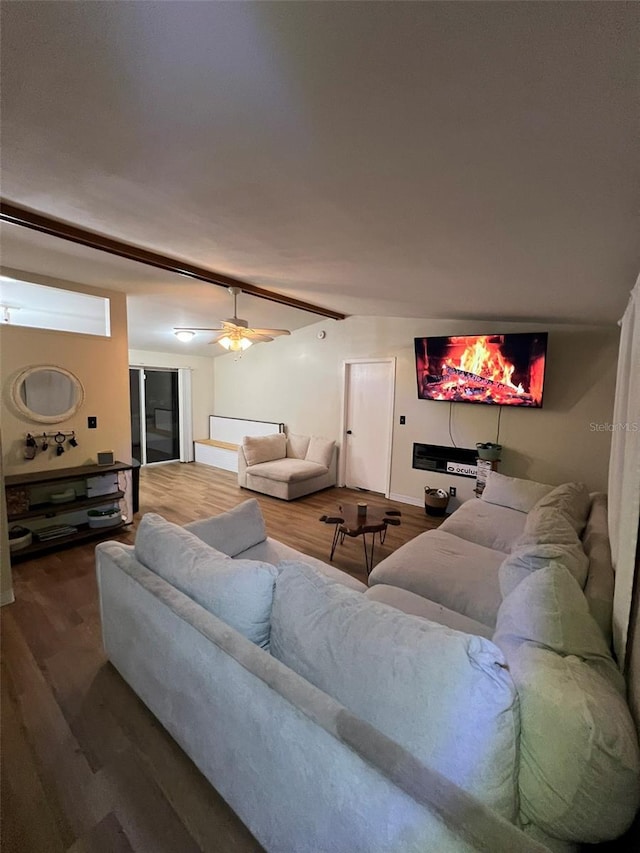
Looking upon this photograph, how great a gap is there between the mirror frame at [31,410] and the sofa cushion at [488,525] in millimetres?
3739

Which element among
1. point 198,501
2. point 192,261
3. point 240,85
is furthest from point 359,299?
point 198,501

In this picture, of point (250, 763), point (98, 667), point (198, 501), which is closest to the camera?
point (250, 763)

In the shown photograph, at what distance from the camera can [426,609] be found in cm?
183

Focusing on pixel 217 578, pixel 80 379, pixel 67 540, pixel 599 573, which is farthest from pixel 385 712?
pixel 80 379

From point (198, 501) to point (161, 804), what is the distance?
147 inches

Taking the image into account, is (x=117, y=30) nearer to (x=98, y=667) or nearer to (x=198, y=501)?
(x=98, y=667)

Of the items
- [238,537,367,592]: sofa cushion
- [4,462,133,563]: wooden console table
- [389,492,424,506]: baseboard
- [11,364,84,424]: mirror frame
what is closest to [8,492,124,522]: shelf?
[4,462,133,563]: wooden console table

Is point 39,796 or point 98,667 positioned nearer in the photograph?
point 39,796

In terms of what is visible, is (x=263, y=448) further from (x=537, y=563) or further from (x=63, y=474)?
(x=537, y=563)

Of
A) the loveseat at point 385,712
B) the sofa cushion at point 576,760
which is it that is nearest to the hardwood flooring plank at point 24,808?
the loveseat at point 385,712

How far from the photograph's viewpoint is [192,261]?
2902 mm

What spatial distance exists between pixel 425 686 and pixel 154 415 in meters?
7.12

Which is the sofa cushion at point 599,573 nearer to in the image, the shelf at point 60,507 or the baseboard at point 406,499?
the baseboard at point 406,499

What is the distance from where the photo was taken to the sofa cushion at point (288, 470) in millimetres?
4961
